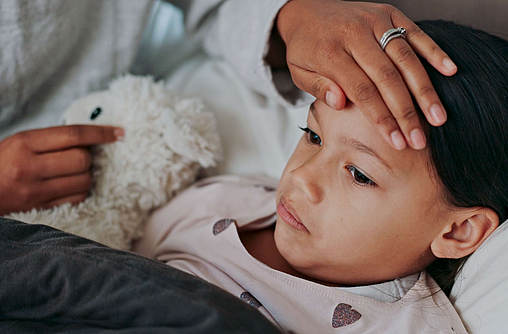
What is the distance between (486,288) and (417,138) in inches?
11.8

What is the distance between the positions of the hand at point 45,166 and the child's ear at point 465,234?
67cm

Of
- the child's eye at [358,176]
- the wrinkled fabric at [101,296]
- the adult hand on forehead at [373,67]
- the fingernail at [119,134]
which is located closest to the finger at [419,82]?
the adult hand on forehead at [373,67]

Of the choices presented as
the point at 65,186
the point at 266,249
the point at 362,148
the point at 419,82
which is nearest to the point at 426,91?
the point at 419,82

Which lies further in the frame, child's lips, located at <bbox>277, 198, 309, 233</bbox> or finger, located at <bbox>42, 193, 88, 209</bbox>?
finger, located at <bbox>42, 193, 88, 209</bbox>

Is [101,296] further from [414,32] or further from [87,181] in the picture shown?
[414,32]

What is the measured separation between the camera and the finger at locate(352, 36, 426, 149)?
1.91 feet

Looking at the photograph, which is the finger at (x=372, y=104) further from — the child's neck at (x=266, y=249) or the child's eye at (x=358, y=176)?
the child's neck at (x=266, y=249)

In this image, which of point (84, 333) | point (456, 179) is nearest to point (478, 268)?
point (456, 179)

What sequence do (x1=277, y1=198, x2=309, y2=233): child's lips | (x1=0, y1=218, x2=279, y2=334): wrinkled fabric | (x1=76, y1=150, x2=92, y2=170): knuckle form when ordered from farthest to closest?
(x1=76, y1=150, x2=92, y2=170): knuckle → (x1=277, y1=198, x2=309, y2=233): child's lips → (x1=0, y1=218, x2=279, y2=334): wrinkled fabric

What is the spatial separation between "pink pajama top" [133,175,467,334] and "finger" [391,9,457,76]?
1.24ft

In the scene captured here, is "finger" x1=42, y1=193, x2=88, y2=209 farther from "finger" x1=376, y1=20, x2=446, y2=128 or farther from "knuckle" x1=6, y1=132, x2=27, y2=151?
"finger" x1=376, y1=20, x2=446, y2=128

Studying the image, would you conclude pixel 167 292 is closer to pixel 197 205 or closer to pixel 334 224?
pixel 334 224

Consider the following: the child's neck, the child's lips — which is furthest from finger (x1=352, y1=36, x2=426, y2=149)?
the child's neck

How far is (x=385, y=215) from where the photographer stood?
700mm
